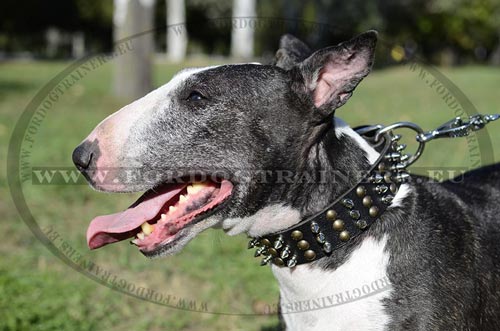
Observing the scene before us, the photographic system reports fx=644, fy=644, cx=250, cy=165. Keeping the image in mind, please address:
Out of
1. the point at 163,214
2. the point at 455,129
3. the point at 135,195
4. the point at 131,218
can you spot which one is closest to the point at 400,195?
the point at 455,129

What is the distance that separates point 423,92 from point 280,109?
16251 mm

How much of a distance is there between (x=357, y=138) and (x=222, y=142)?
0.57 m

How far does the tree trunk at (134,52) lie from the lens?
42.7 ft

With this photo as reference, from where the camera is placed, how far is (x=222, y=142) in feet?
8.55

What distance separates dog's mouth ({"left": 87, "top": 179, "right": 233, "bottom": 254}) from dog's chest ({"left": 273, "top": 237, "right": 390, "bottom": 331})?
1.42 feet

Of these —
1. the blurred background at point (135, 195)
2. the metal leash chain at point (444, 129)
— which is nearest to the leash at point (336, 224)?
the metal leash chain at point (444, 129)

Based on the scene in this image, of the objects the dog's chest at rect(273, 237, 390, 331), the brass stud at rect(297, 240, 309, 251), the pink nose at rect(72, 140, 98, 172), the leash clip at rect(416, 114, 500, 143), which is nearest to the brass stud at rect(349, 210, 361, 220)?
the dog's chest at rect(273, 237, 390, 331)

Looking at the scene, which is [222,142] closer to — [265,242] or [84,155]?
[265,242]

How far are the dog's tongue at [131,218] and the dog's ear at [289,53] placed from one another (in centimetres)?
85

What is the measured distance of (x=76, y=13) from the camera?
44.6 metres

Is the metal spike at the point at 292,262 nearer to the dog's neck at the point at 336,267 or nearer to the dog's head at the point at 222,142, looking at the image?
the dog's neck at the point at 336,267

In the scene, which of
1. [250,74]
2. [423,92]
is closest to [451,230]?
[250,74]

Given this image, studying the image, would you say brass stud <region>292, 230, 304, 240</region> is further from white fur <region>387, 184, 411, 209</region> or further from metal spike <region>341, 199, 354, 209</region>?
white fur <region>387, 184, 411, 209</region>

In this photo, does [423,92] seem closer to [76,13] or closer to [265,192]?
[265,192]
